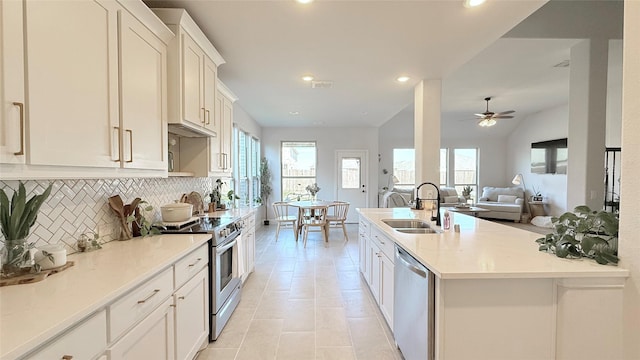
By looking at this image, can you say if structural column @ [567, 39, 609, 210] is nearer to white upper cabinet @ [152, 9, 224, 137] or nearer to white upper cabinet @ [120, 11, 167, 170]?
white upper cabinet @ [152, 9, 224, 137]

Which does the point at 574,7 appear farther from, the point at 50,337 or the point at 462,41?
the point at 50,337

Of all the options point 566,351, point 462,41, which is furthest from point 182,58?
point 566,351

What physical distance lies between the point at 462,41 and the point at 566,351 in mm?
2454

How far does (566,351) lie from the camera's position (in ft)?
4.68

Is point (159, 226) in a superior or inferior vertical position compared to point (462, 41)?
inferior

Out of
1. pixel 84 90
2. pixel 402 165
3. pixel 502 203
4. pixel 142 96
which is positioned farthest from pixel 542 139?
pixel 84 90

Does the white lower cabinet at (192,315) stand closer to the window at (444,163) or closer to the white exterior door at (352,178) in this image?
the white exterior door at (352,178)

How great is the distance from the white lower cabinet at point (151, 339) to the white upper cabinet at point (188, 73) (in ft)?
4.36

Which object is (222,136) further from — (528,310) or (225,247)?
(528,310)

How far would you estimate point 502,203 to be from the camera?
8.01 meters

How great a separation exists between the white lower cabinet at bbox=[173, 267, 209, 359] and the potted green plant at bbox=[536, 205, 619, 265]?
2.19 meters

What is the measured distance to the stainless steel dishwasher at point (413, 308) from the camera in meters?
1.52

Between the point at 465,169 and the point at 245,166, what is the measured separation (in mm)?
7033

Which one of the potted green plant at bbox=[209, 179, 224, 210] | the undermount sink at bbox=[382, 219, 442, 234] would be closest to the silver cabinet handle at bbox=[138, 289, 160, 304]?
the undermount sink at bbox=[382, 219, 442, 234]
